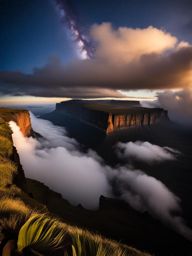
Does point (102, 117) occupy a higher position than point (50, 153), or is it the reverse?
point (102, 117)

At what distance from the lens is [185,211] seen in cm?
4566

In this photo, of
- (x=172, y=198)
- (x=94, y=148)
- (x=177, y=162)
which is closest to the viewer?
(x=172, y=198)

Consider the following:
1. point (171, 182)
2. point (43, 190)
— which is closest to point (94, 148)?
point (171, 182)

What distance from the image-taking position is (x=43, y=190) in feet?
56.6

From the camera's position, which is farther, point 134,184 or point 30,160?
point 30,160

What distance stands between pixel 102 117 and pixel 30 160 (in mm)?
92518

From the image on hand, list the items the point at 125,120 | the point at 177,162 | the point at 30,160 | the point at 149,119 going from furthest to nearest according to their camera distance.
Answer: the point at 149,119, the point at 125,120, the point at 177,162, the point at 30,160

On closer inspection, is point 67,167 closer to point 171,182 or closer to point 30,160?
point 30,160

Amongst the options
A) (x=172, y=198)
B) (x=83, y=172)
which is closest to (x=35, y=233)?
(x=172, y=198)

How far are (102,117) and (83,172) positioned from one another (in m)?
75.2

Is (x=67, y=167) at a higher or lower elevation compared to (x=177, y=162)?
lower

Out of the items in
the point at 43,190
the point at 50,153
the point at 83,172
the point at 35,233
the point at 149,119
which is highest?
the point at 35,233

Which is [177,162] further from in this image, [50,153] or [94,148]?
[50,153]

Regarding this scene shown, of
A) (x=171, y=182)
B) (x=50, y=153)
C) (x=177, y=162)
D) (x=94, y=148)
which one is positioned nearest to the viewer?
(x=171, y=182)
